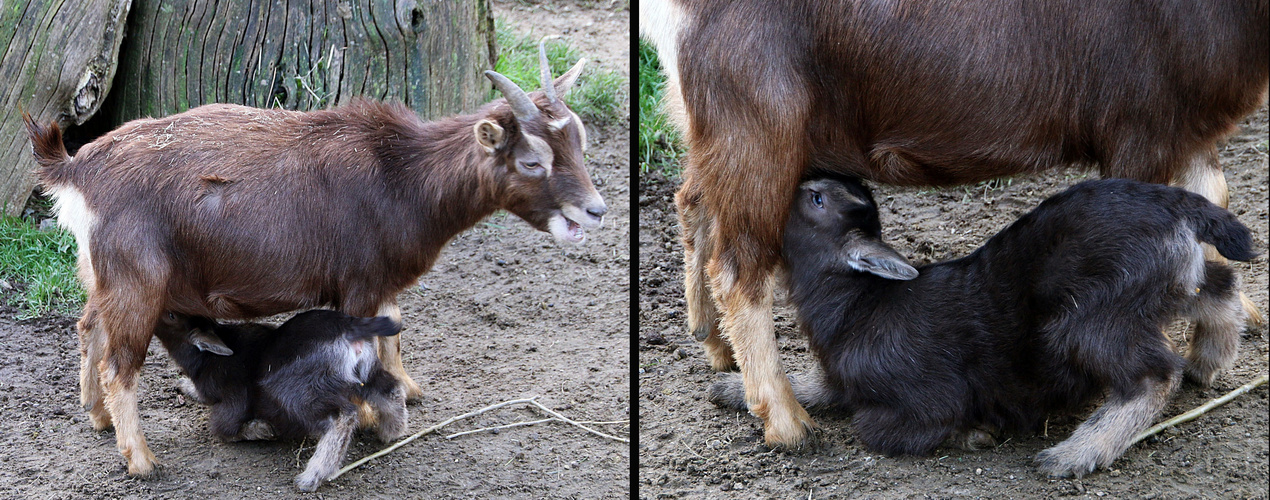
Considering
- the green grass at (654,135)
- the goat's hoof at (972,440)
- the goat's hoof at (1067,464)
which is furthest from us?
the green grass at (654,135)

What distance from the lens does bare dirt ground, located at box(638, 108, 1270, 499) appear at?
443 cm

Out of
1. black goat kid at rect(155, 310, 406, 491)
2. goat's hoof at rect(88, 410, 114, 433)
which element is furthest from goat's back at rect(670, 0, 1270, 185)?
goat's hoof at rect(88, 410, 114, 433)

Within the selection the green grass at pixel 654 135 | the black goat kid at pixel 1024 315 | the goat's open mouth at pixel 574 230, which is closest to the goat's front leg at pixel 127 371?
the goat's open mouth at pixel 574 230

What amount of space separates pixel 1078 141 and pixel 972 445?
4.57 ft

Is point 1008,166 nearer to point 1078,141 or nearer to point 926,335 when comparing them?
point 1078,141

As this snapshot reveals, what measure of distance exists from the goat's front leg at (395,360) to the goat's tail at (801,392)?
59.0 inches

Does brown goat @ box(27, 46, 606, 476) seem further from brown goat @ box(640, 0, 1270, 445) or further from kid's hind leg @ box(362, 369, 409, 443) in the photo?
brown goat @ box(640, 0, 1270, 445)

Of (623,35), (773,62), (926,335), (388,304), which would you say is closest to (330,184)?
(388,304)

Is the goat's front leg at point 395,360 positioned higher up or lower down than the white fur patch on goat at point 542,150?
lower down

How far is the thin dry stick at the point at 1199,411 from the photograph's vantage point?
458cm

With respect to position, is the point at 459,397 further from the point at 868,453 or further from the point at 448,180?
the point at 868,453

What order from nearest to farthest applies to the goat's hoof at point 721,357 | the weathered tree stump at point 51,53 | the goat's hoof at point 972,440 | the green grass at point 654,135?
the goat's hoof at point 972,440 < the goat's hoof at point 721,357 < the weathered tree stump at point 51,53 < the green grass at point 654,135

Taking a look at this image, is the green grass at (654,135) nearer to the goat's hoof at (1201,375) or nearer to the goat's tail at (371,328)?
the goat's tail at (371,328)

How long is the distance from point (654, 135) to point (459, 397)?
A: 2692 millimetres
